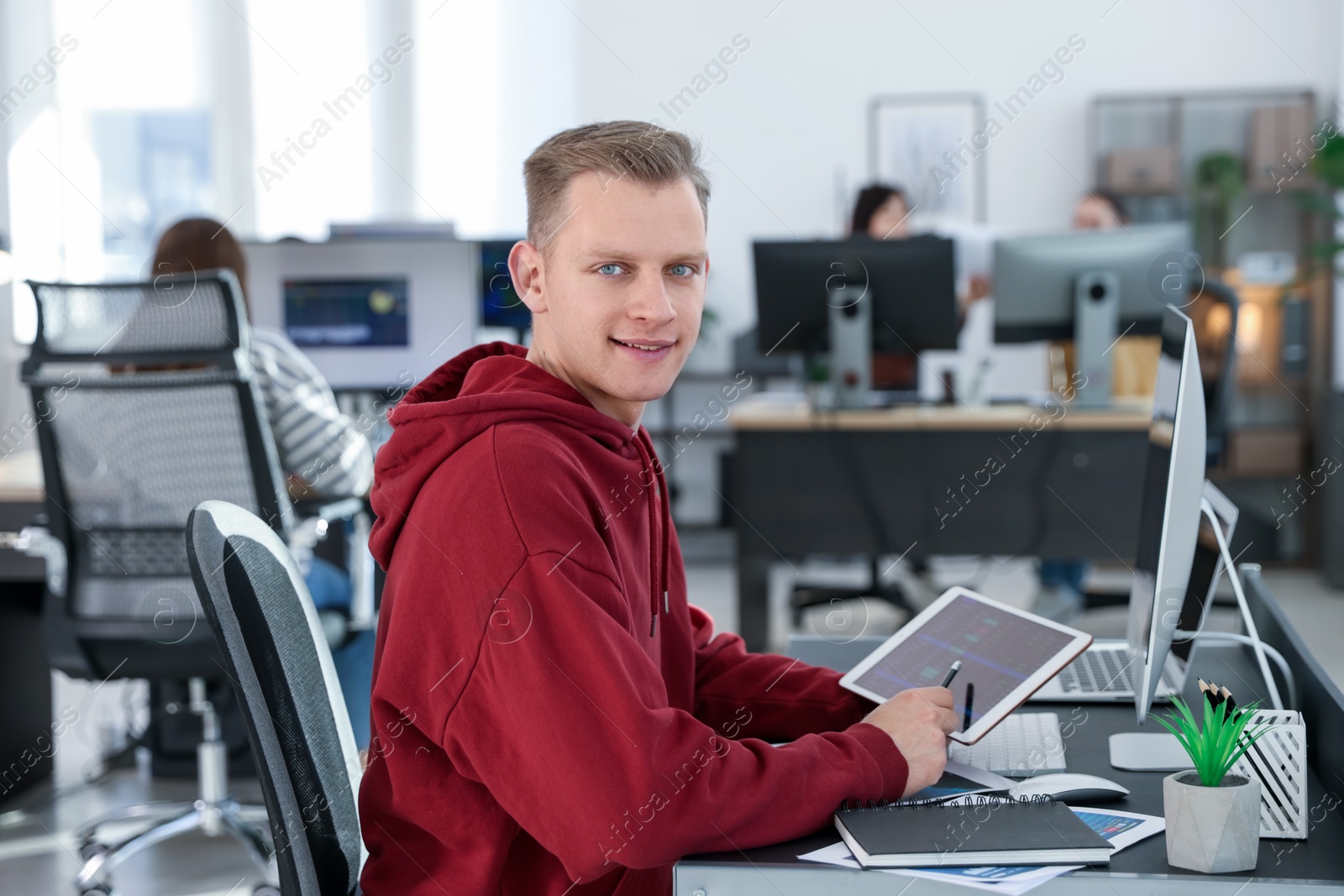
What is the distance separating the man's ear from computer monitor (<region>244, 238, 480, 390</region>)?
2.23 m

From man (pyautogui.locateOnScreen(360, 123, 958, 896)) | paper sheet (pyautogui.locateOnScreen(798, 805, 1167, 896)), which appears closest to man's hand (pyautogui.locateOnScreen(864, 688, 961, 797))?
man (pyautogui.locateOnScreen(360, 123, 958, 896))

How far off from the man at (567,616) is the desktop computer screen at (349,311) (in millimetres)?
2244

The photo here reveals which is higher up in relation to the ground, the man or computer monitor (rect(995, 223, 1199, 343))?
computer monitor (rect(995, 223, 1199, 343))

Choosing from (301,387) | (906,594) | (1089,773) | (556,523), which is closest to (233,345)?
(301,387)

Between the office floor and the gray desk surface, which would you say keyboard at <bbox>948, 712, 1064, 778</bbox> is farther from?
the gray desk surface

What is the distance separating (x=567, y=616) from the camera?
0.96 m

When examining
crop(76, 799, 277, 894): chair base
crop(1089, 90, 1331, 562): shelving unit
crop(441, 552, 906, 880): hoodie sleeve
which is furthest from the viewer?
crop(1089, 90, 1331, 562): shelving unit

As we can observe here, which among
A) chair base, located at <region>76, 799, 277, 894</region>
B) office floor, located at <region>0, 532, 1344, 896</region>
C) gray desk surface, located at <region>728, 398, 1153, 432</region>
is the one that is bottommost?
office floor, located at <region>0, 532, 1344, 896</region>

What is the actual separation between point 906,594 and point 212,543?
3.82 m

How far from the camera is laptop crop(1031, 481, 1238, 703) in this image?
133 centimetres

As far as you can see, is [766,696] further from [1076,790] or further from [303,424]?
[303,424]

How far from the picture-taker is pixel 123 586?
241cm

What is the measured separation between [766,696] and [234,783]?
2236 mm

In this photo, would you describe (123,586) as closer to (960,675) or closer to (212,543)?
(212,543)
